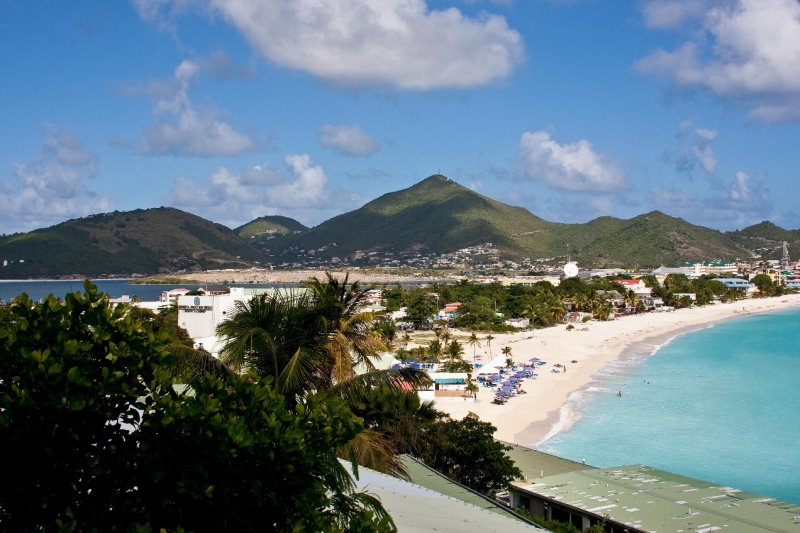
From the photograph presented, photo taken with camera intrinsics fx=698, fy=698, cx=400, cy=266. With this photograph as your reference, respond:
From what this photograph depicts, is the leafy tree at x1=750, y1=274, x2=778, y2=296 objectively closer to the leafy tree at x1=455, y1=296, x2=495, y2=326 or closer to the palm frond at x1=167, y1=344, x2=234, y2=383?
the leafy tree at x1=455, y1=296, x2=495, y2=326

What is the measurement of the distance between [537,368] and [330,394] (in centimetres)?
3562

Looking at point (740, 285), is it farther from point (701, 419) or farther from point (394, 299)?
point (701, 419)

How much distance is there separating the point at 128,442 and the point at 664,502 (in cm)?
1196

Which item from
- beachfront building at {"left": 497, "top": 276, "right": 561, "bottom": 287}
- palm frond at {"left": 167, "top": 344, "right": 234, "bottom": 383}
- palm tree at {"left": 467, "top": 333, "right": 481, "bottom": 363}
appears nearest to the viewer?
palm frond at {"left": 167, "top": 344, "right": 234, "bottom": 383}

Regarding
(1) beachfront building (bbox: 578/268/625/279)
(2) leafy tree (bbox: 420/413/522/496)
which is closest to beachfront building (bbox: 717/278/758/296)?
(1) beachfront building (bbox: 578/268/625/279)

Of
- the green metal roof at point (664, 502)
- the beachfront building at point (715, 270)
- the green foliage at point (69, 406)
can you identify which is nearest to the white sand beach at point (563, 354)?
the green metal roof at point (664, 502)

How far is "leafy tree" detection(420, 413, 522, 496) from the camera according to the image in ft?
46.4

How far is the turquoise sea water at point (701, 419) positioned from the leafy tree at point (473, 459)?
8325mm

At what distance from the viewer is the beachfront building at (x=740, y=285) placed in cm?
10719

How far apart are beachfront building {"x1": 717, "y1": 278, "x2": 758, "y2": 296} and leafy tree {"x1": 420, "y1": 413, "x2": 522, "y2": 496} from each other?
10390 cm

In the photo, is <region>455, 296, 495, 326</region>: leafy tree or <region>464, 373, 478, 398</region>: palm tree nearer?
<region>464, 373, 478, 398</region>: palm tree

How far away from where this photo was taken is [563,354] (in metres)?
46.7

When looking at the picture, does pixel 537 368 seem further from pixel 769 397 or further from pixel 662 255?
pixel 662 255

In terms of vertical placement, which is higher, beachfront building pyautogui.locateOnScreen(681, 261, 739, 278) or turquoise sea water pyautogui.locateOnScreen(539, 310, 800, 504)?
beachfront building pyautogui.locateOnScreen(681, 261, 739, 278)
